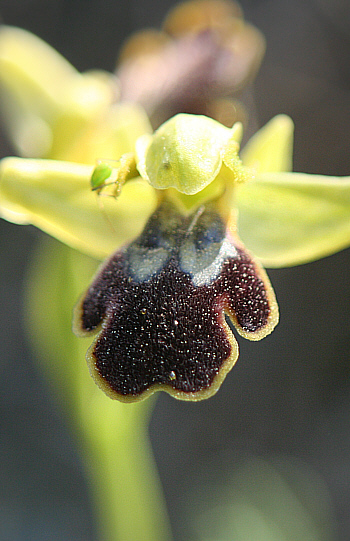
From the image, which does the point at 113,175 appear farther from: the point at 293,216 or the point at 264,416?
the point at 264,416

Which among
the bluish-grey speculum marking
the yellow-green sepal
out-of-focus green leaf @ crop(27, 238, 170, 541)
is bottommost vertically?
out-of-focus green leaf @ crop(27, 238, 170, 541)

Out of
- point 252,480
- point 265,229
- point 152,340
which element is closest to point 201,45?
point 265,229

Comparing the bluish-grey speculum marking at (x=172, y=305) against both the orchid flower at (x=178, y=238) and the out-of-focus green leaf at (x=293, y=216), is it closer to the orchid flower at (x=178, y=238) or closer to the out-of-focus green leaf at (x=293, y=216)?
the orchid flower at (x=178, y=238)

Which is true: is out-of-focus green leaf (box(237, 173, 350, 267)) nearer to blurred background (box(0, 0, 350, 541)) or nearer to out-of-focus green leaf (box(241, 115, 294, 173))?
out-of-focus green leaf (box(241, 115, 294, 173))

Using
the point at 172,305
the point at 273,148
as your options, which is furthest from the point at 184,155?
the point at 273,148

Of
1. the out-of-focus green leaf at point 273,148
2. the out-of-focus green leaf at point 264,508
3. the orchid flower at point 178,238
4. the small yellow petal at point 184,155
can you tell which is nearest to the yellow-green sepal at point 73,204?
the orchid flower at point 178,238

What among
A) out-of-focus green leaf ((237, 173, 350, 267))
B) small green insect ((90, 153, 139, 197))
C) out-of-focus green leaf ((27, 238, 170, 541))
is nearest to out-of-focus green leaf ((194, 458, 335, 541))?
out-of-focus green leaf ((27, 238, 170, 541))
